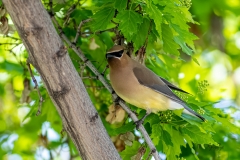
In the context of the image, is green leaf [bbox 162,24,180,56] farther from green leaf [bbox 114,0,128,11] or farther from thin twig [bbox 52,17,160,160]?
thin twig [bbox 52,17,160,160]

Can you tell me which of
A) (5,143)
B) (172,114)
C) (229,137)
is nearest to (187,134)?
(172,114)

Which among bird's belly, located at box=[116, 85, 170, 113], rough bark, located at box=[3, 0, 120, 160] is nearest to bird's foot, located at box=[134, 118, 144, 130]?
bird's belly, located at box=[116, 85, 170, 113]

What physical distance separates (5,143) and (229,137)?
2460 mm

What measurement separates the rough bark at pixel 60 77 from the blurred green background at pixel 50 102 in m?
0.99

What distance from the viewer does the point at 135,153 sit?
3.35m

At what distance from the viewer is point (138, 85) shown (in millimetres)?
3658

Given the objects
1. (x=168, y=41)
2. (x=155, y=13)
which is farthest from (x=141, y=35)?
(x=155, y=13)

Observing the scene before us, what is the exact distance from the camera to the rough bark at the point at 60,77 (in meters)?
2.51

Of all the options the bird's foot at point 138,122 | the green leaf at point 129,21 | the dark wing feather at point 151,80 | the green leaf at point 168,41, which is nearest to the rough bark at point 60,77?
the bird's foot at point 138,122

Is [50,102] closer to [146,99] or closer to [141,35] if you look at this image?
[146,99]

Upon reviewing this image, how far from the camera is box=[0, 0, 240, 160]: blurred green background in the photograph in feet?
13.2

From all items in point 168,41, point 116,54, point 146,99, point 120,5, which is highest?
point 120,5

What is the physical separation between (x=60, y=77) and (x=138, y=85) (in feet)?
3.78

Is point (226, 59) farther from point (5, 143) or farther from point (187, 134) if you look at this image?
point (187, 134)
